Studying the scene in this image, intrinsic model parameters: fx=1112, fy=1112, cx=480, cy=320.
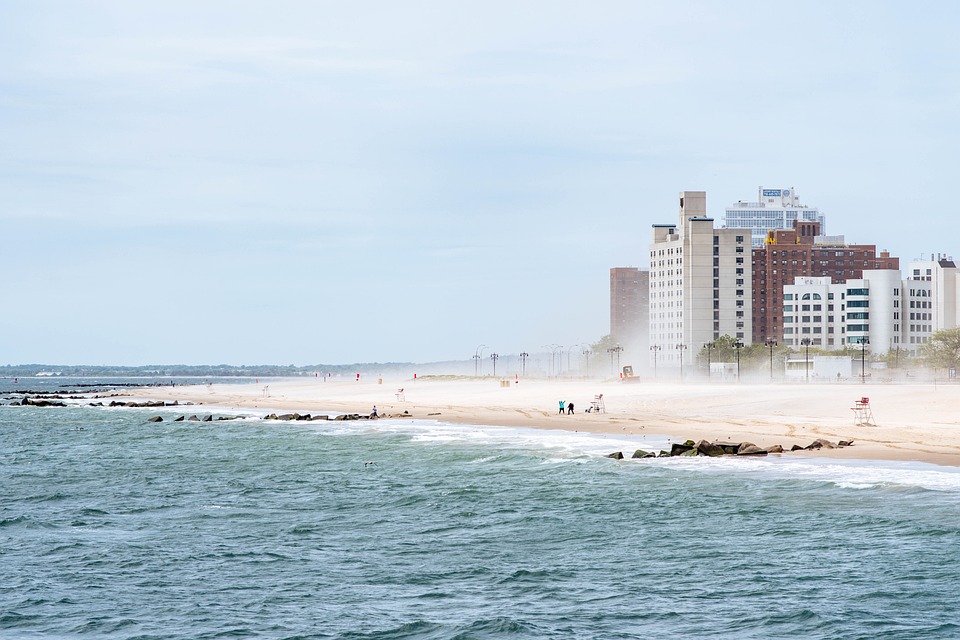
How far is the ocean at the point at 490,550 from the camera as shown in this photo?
886 inches

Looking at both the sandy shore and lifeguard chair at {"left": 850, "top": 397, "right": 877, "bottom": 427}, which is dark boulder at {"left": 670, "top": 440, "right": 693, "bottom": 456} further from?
lifeguard chair at {"left": 850, "top": 397, "right": 877, "bottom": 427}

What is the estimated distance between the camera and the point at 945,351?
168 metres

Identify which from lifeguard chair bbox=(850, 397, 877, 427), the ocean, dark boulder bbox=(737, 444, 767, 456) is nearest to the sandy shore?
lifeguard chair bbox=(850, 397, 877, 427)

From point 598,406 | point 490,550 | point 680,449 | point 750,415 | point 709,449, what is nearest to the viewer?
point 490,550

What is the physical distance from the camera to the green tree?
166500 millimetres

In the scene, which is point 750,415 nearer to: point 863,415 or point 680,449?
point 863,415

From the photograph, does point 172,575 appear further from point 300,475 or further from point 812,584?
point 300,475

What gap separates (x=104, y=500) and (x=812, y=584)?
29.1 m

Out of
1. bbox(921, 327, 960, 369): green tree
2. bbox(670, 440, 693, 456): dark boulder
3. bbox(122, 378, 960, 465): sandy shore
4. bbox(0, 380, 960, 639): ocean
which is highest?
bbox(921, 327, 960, 369): green tree

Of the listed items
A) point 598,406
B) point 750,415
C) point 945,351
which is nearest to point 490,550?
point 750,415

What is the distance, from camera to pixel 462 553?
29.9m

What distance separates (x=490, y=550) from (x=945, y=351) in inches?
6106

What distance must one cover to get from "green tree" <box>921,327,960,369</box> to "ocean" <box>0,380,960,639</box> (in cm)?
12988

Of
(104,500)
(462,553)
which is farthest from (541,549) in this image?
(104,500)
